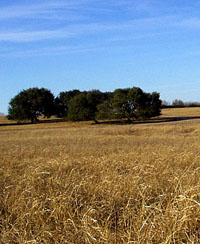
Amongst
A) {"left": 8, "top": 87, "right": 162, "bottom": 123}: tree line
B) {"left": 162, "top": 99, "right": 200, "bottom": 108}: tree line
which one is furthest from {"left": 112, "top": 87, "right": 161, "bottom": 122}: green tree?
{"left": 162, "top": 99, "right": 200, "bottom": 108}: tree line

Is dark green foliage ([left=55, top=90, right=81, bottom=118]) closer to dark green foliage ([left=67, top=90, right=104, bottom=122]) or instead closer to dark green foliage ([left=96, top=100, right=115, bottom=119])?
dark green foliage ([left=67, top=90, right=104, bottom=122])

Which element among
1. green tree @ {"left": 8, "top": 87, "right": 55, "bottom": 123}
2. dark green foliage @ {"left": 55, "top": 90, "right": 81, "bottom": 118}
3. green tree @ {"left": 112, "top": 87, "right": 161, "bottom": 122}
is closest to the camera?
green tree @ {"left": 112, "top": 87, "right": 161, "bottom": 122}

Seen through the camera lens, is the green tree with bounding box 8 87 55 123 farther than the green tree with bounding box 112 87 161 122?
Yes

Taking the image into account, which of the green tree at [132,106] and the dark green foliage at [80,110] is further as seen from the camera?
the dark green foliage at [80,110]

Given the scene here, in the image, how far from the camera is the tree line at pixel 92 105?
6444cm

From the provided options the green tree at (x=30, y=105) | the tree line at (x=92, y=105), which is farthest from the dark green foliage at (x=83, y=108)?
the green tree at (x=30, y=105)

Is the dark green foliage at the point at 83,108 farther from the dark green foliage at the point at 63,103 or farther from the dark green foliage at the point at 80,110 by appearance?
the dark green foliage at the point at 63,103

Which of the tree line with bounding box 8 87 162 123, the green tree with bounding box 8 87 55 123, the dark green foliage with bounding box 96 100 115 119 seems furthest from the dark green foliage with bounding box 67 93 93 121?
the green tree with bounding box 8 87 55 123

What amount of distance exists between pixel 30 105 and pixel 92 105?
14019mm

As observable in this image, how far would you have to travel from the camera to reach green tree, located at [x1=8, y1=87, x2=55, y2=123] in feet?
237

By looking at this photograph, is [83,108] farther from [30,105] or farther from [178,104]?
[178,104]

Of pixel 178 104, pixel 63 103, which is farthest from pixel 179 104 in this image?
pixel 63 103

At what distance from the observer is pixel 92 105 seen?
68.4m

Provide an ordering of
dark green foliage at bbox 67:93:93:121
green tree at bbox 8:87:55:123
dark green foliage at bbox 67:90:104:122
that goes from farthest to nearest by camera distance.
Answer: green tree at bbox 8:87:55:123 < dark green foliage at bbox 67:90:104:122 < dark green foliage at bbox 67:93:93:121
